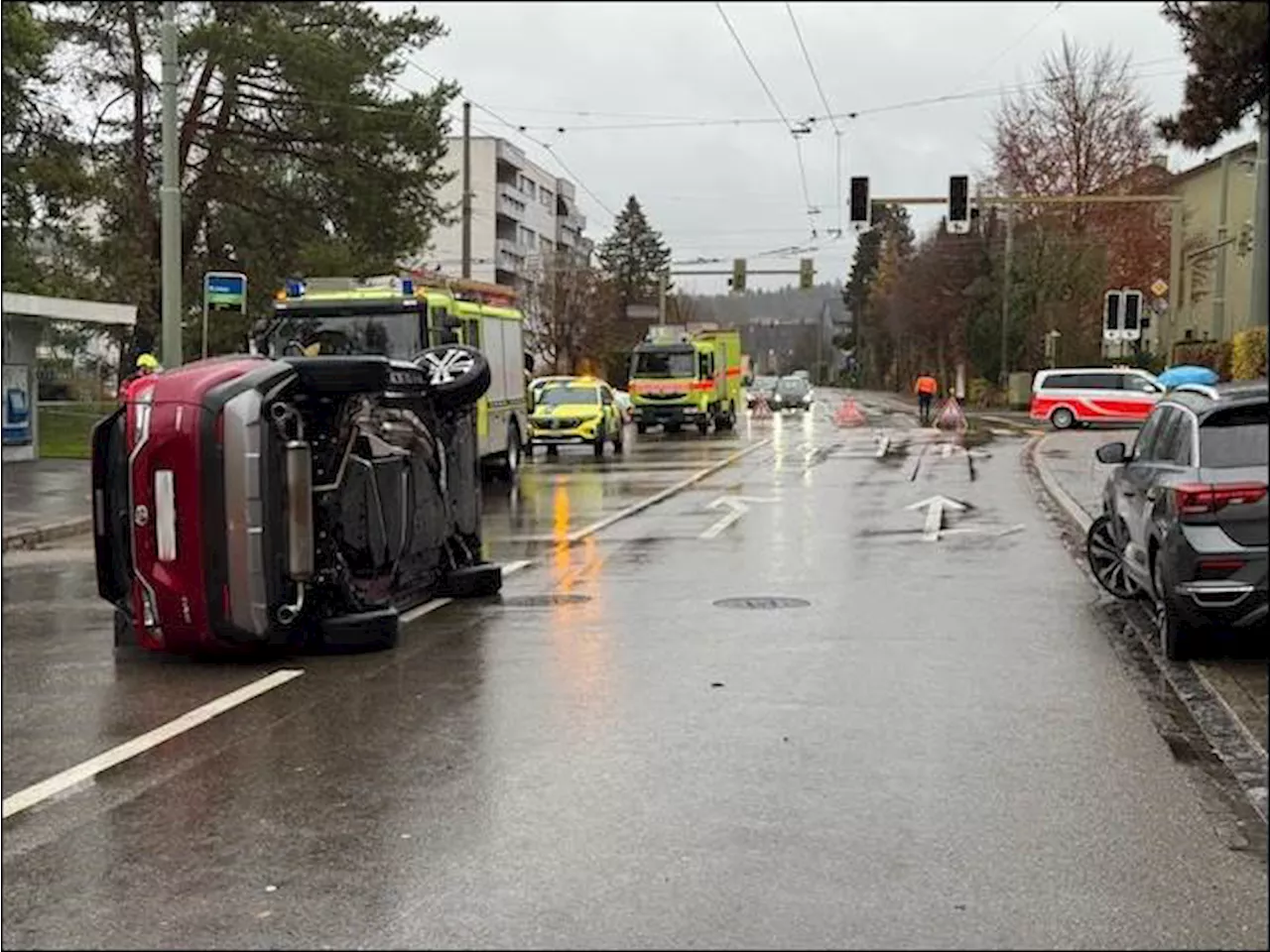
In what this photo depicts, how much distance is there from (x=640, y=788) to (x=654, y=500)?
14127 millimetres

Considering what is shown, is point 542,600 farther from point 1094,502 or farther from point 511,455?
point 511,455

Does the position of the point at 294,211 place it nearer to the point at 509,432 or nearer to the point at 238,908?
the point at 509,432

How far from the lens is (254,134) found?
1296 inches

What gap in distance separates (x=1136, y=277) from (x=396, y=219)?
3508 centimetres

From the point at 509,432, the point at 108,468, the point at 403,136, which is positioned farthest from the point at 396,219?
the point at 108,468

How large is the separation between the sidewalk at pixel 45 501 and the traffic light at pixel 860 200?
16.2m

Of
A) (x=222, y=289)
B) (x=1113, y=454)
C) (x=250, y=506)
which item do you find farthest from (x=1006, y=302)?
(x=250, y=506)

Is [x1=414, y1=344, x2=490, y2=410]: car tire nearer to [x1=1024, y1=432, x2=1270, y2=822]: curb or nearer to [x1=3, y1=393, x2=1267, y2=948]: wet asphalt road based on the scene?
[x1=3, y1=393, x2=1267, y2=948]: wet asphalt road

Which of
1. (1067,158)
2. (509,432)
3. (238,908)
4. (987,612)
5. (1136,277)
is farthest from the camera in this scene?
(1136,277)

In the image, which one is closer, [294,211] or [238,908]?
[238,908]

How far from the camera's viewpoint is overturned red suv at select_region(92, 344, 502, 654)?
824cm

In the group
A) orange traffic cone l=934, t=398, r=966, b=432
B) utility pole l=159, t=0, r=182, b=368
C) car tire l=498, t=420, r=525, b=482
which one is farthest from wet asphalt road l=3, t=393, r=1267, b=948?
orange traffic cone l=934, t=398, r=966, b=432

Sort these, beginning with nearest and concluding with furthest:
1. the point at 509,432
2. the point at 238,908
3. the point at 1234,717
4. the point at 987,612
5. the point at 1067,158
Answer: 1. the point at 238,908
2. the point at 1234,717
3. the point at 987,612
4. the point at 509,432
5. the point at 1067,158

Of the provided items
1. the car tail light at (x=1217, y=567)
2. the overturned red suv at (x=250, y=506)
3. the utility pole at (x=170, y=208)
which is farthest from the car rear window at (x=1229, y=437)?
the utility pole at (x=170, y=208)
